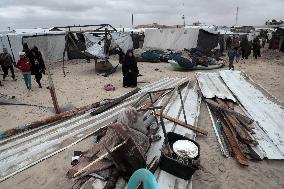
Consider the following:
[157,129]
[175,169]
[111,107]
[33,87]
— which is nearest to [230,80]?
[111,107]

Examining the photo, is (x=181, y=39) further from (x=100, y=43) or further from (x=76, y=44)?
(x=76, y=44)

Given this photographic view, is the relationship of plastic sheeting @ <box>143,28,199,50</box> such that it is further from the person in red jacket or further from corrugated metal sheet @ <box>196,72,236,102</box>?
the person in red jacket

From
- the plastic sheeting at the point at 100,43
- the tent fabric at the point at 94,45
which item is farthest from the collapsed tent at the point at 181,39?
the tent fabric at the point at 94,45

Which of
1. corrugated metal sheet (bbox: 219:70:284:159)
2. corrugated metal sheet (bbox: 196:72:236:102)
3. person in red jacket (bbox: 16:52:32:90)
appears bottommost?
corrugated metal sheet (bbox: 219:70:284:159)

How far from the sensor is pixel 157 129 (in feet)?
18.2

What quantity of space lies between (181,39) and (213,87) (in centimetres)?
1648

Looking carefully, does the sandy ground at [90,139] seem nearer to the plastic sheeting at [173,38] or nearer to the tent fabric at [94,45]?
the tent fabric at [94,45]

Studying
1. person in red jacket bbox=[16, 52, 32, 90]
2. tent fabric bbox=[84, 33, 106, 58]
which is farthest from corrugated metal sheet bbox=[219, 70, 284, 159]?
person in red jacket bbox=[16, 52, 32, 90]

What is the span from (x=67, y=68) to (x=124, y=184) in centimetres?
1564

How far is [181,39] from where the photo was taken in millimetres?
25219

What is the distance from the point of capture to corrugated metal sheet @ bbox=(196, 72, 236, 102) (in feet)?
27.6

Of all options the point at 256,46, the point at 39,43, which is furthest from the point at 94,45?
the point at 256,46

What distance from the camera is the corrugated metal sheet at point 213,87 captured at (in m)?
8.41

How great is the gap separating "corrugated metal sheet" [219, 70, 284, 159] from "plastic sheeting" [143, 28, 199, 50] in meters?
13.9
